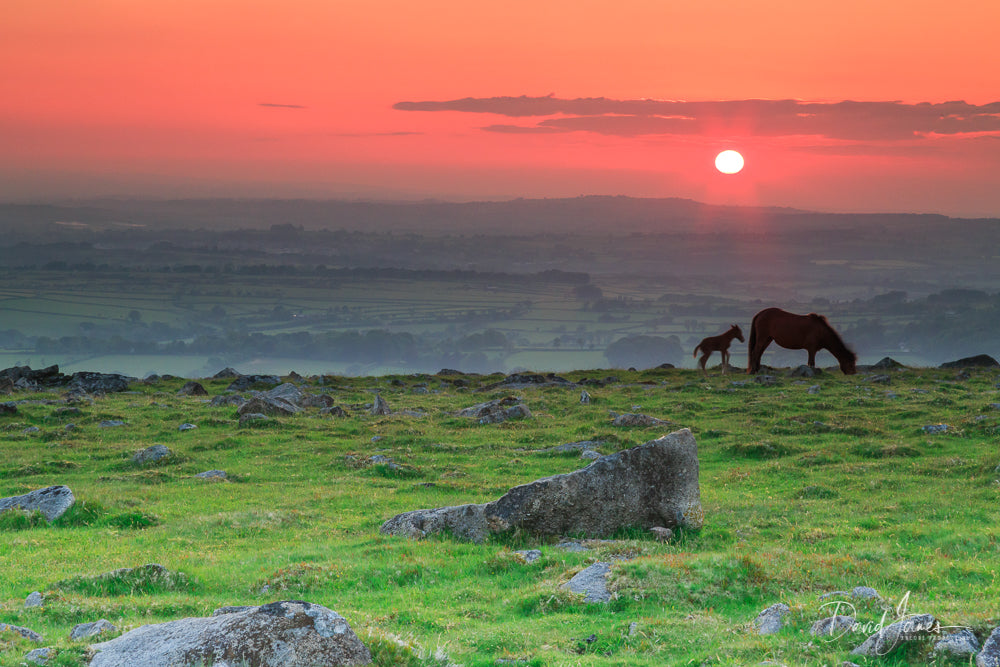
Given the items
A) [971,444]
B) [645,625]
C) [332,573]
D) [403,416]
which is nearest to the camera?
[645,625]

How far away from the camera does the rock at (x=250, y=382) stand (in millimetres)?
52175

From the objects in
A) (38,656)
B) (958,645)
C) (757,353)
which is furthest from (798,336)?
(38,656)

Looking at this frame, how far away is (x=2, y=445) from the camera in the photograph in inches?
1256

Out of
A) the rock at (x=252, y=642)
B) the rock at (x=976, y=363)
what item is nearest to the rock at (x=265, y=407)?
the rock at (x=252, y=642)

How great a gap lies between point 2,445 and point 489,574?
24920 mm

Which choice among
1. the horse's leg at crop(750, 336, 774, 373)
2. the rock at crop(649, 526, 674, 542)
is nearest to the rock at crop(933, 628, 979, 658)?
the rock at crop(649, 526, 674, 542)

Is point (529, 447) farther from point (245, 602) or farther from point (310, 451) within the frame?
point (245, 602)

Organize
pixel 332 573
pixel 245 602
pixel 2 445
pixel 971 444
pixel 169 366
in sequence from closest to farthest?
1. pixel 245 602
2. pixel 332 573
3. pixel 971 444
4. pixel 2 445
5. pixel 169 366

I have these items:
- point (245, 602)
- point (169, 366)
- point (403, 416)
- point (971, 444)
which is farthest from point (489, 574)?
point (169, 366)

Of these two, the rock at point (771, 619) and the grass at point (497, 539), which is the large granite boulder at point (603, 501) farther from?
the rock at point (771, 619)

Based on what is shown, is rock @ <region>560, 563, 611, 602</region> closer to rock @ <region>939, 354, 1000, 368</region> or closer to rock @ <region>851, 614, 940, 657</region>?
rock @ <region>851, 614, 940, 657</region>

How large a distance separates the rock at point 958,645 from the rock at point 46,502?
17.7 metres

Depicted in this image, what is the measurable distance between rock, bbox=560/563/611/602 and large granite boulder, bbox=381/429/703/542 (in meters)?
3.07

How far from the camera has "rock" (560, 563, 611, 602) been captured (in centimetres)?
1254
